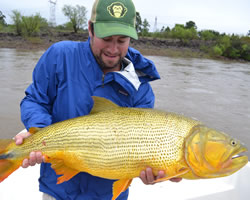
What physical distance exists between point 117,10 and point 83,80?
29.3 inches

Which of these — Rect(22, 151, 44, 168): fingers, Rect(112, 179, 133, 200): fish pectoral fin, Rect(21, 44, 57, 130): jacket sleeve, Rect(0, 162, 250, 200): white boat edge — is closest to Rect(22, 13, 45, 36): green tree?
Rect(0, 162, 250, 200): white boat edge

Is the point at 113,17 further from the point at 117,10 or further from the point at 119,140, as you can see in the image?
the point at 119,140

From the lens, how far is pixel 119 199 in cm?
251

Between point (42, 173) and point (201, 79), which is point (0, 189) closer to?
point (42, 173)

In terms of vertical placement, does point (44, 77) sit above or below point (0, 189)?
above

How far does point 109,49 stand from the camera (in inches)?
85.2

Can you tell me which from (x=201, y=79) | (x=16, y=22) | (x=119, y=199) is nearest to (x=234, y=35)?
(x=201, y=79)

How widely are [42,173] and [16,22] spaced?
41.5 m

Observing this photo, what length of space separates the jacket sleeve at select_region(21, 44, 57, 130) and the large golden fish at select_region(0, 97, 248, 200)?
0.34ft

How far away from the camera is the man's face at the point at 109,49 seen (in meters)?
2.17

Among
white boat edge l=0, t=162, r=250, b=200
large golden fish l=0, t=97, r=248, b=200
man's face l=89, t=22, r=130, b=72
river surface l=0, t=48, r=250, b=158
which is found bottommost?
river surface l=0, t=48, r=250, b=158

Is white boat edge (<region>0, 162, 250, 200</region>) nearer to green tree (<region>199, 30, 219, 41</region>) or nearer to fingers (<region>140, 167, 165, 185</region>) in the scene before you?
fingers (<region>140, 167, 165, 185</region>)

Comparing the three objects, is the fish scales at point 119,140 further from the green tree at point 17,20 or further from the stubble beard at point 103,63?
the green tree at point 17,20

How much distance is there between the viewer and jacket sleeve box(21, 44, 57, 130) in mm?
2082
